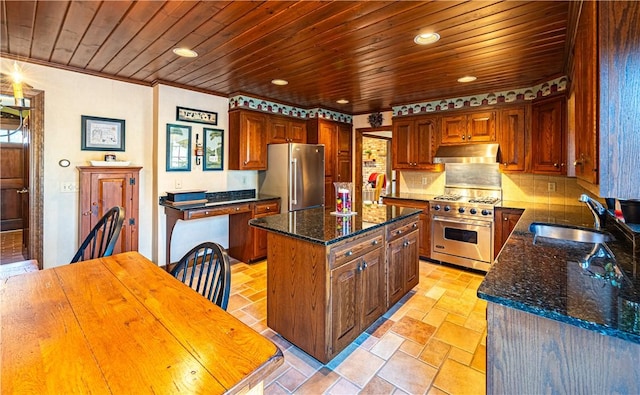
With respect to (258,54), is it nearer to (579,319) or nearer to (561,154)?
(579,319)

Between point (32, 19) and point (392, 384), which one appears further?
point (32, 19)

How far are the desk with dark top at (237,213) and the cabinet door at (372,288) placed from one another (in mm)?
2099

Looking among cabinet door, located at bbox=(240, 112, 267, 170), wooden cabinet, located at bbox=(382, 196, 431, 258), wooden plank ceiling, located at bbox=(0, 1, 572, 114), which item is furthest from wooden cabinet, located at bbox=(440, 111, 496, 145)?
cabinet door, located at bbox=(240, 112, 267, 170)

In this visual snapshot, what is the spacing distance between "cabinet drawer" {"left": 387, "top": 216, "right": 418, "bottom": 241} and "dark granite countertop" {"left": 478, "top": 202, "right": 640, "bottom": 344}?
0.93m

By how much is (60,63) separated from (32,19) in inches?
43.7

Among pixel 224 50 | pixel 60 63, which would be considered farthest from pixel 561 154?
pixel 60 63

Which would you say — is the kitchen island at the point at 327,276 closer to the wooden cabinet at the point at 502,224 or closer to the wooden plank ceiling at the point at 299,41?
the wooden plank ceiling at the point at 299,41

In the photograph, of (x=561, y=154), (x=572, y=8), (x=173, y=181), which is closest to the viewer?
(x=572, y=8)

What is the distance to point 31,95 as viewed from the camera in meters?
3.01

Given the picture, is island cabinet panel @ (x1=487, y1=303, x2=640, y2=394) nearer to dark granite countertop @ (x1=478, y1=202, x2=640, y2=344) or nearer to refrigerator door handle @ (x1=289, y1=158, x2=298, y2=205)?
dark granite countertop @ (x1=478, y1=202, x2=640, y2=344)

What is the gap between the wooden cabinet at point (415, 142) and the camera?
14.5ft

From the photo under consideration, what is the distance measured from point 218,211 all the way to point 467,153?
3.30 metres

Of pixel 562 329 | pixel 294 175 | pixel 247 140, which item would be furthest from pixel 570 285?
pixel 247 140

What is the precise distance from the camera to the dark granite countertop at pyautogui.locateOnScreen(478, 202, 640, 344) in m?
0.94
